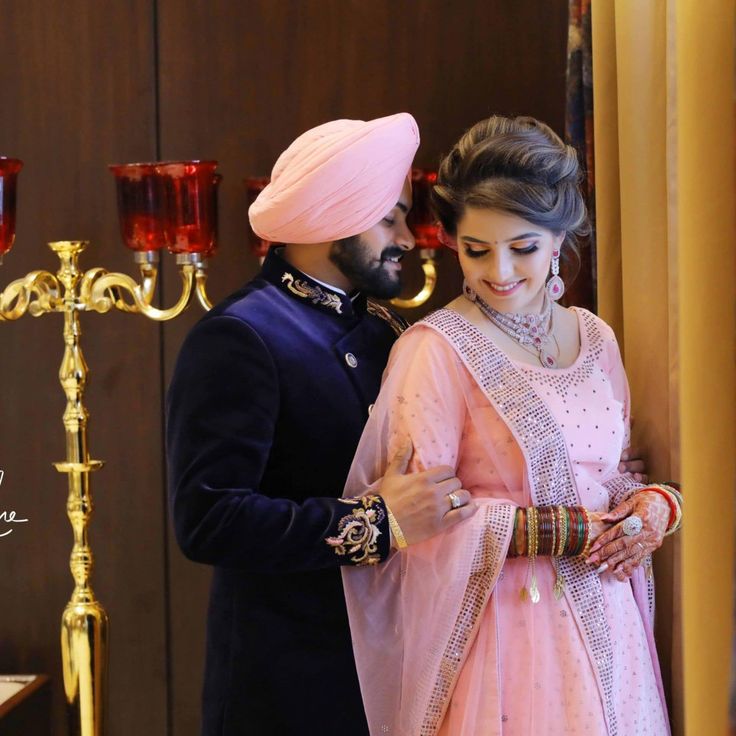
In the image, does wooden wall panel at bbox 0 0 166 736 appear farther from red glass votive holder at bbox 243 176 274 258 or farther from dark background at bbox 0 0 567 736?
red glass votive holder at bbox 243 176 274 258

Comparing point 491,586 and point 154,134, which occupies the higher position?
point 154,134

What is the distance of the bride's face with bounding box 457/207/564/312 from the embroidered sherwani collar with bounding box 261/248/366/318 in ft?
0.76

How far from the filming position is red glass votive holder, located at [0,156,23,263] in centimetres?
182

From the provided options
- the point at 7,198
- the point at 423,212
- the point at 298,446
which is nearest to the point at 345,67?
the point at 423,212

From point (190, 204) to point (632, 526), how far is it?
3.05ft

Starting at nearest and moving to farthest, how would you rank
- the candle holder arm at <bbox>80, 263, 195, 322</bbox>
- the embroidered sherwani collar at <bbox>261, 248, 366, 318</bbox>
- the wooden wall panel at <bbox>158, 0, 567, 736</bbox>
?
the embroidered sherwani collar at <bbox>261, 248, 366, 318</bbox>, the candle holder arm at <bbox>80, 263, 195, 322</bbox>, the wooden wall panel at <bbox>158, 0, 567, 736</bbox>

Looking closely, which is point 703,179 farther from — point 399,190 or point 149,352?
point 149,352

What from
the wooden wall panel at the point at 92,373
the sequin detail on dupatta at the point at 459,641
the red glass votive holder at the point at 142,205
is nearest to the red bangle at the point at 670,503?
the sequin detail on dupatta at the point at 459,641

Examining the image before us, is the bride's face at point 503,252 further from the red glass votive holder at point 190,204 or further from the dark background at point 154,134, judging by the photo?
the dark background at point 154,134

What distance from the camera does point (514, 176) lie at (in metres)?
1.43

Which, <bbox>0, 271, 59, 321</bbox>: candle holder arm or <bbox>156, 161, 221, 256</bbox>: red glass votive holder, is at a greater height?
<bbox>156, 161, 221, 256</bbox>: red glass votive holder

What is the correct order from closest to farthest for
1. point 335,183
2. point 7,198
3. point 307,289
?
point 335,183 < point 307,289 < point 7,198

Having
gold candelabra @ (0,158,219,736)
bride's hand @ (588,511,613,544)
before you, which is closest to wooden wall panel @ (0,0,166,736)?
gold candelabra @ (0,158,219,736)

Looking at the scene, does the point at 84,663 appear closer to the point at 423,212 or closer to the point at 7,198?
the point at 7,198
